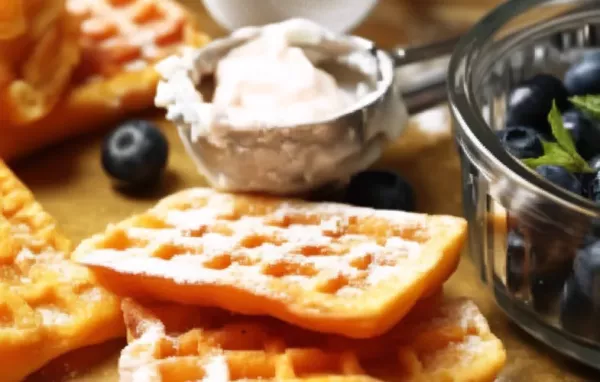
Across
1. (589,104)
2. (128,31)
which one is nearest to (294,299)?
(589,104)

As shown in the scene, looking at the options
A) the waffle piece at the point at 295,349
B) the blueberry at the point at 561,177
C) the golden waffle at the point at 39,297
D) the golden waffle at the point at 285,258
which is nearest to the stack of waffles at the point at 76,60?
the golden waffle at the point at 39,297

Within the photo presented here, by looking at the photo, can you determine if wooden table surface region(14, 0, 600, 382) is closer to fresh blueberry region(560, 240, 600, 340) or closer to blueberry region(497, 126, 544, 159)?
fresh blueberry region(560, 240, 600, 340)

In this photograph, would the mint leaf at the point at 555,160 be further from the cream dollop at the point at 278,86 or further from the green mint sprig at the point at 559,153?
the cream dollop at the point at 278,86

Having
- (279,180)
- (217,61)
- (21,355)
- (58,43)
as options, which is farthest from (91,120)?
(21,355)

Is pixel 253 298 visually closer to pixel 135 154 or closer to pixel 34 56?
pixel 135 154

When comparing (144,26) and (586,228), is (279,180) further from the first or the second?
(144,26)
